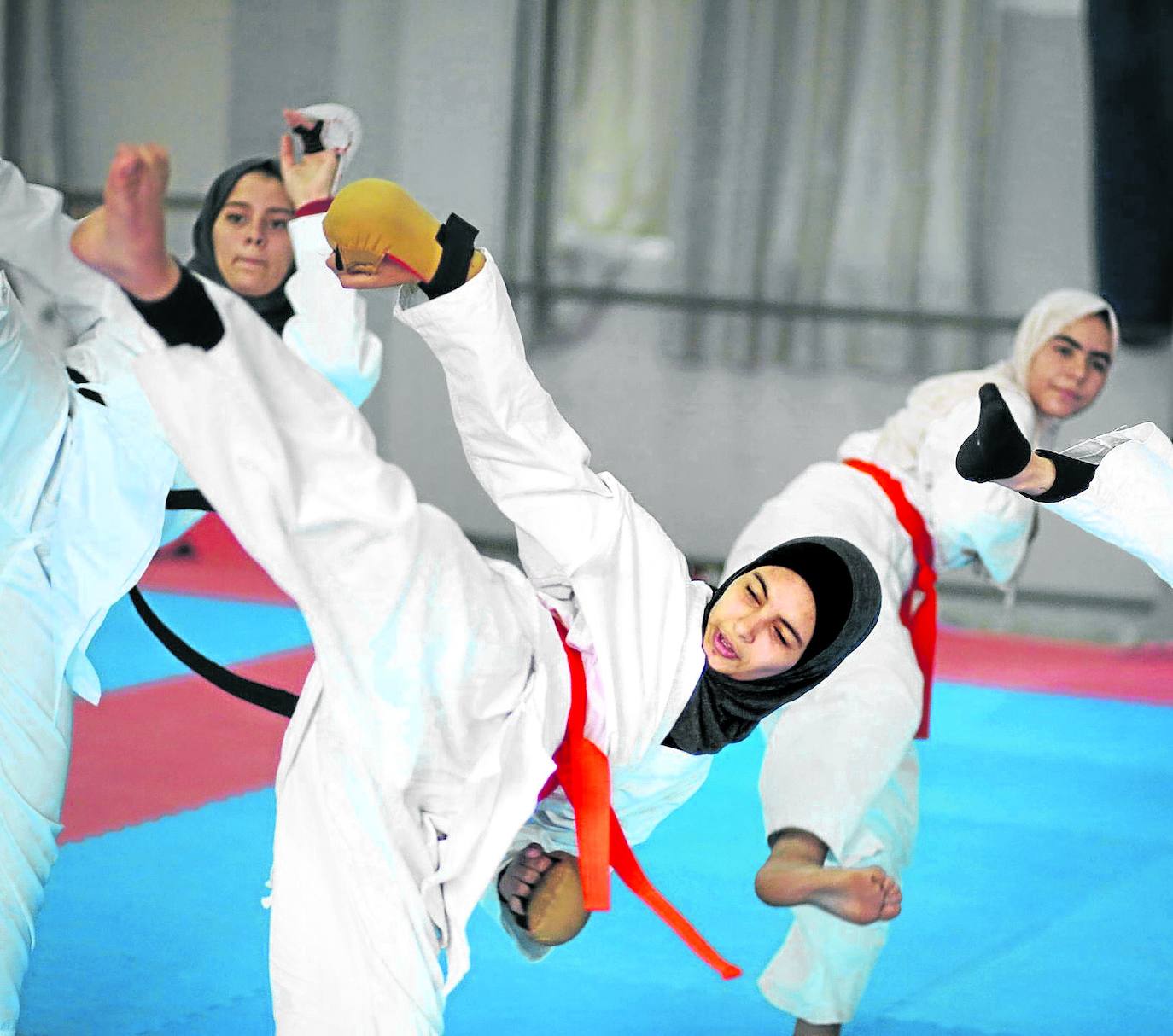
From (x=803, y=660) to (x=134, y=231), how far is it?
1214mm

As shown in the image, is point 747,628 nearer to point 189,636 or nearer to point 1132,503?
point 1132,503

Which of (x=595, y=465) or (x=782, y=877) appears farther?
(x=595, y=465)

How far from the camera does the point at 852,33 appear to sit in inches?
318

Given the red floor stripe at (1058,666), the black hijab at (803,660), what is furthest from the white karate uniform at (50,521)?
the red floor stripe at (1058,666)

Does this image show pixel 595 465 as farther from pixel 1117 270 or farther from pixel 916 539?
pixel 916 539

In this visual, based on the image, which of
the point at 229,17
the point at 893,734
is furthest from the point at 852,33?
the point at 893,734

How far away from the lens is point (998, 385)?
319 centimetres

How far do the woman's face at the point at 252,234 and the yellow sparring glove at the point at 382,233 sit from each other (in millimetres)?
1320

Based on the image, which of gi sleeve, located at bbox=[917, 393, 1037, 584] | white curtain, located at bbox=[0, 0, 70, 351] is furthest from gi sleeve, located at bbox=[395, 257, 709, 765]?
white curtain, located at bbox=[0, 0, 70, 351]

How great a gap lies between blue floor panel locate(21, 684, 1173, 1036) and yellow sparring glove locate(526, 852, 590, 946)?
100cm

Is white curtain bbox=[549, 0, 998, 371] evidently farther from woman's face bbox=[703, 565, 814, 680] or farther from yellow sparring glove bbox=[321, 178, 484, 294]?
yellow sparring glove bbox=[321, 178, 484, 294]

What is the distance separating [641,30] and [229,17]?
2.62m

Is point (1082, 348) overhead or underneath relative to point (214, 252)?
underneath

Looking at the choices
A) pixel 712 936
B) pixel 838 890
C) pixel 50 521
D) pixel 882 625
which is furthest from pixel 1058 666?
pixel 50 521
